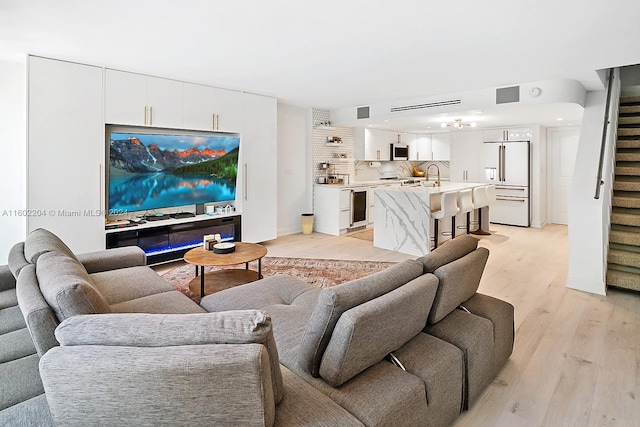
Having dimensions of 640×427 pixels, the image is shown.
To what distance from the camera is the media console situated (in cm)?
434

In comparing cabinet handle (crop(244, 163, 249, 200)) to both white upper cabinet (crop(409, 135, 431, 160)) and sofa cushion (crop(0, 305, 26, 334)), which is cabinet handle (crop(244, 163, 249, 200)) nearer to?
sofa cushion (crop(0, 305, 26, 334))

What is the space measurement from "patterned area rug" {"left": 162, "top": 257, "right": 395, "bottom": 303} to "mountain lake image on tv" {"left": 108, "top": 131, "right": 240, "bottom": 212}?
95cm

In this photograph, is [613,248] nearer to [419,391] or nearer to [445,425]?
[445,425]

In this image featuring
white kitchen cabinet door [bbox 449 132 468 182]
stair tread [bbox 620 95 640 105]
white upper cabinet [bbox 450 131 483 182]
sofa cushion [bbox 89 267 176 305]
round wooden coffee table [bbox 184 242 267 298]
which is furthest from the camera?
white kitchen cabinet door [bbox 449 132 468 182]

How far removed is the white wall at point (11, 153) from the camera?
3.81 metres

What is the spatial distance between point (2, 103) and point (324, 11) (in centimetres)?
348

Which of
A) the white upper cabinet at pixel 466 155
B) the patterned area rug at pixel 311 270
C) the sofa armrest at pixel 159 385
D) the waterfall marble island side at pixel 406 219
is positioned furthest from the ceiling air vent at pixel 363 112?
the sofa armrest at pixel 159 385

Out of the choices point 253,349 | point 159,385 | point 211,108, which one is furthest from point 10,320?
point 211,108

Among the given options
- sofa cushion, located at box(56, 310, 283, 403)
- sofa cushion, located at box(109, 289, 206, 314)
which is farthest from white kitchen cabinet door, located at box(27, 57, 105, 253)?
sofa cushion, located at box(56, 310, 283, 403)

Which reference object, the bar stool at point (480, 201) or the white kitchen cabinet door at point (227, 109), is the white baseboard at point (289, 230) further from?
the bar stool at point (480, 201)

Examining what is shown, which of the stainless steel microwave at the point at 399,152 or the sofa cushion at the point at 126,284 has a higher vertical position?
the stainless steel microwave at the point at 399,152

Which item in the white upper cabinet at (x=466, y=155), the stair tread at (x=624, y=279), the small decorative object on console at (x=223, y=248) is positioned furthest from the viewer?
the white upper cabinet at (x=466, y=155)

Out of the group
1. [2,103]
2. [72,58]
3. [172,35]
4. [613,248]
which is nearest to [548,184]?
[613,248]

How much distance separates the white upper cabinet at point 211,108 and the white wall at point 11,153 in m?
1.67
